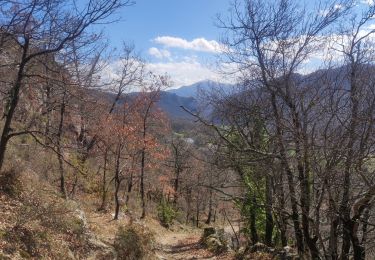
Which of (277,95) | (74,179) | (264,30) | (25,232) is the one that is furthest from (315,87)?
(74,179)

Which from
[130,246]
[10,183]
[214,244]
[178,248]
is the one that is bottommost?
[178,248]

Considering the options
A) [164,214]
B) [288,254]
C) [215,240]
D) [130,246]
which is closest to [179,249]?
[215,240]

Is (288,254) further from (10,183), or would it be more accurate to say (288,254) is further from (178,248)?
(178,248)

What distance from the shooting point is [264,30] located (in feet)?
33.3

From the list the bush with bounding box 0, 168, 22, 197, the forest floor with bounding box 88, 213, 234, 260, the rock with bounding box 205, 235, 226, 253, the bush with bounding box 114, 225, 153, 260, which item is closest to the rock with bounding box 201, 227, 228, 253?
the rock with bounding box 205, 235, 226, 253

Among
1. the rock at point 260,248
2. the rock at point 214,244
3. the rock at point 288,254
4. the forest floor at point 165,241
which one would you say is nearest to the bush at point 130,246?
the forest floor at point 165,241

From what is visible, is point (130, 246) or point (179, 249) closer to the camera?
point (130, 246)

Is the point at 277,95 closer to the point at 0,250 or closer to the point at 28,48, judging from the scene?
the point at 28,48

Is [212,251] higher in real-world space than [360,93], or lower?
lower

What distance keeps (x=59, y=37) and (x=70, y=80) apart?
1241mm

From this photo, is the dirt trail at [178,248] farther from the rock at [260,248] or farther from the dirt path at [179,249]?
the rock at [260,248]

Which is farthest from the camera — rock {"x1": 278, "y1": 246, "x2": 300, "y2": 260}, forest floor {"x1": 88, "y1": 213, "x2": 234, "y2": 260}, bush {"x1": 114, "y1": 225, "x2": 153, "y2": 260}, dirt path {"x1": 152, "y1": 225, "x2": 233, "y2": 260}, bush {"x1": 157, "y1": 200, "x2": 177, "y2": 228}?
bush {"x1": 157, "y1": 200, "x2": 177, "y2": 228}

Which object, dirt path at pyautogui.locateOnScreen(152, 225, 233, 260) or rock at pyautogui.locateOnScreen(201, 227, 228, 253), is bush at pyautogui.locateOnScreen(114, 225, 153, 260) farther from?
rock at pyautogui.locateOnScreen(201, 227, 228, 253)

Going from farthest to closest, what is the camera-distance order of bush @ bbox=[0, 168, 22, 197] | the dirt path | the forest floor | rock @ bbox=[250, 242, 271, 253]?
the dirt path < the forest floor < rock @ bbox=[250, 242, 271, 253] < bush @ bbox=[0, 168, 22, 197]
